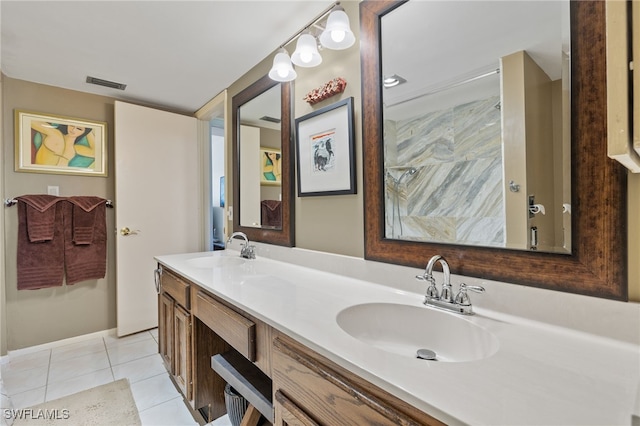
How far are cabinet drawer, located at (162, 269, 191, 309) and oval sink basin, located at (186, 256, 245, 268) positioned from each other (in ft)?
0.47

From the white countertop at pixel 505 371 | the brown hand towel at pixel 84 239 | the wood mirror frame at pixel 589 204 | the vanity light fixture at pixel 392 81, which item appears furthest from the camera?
the brown hand towel at pixel 84 239

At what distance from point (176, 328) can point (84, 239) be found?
1.51 metres

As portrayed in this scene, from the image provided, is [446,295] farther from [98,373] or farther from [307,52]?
[98,373]

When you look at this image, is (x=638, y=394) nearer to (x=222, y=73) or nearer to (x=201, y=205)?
(x=222, y=73)

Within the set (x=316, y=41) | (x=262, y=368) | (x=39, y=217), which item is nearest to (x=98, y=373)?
(x=39, y=217)

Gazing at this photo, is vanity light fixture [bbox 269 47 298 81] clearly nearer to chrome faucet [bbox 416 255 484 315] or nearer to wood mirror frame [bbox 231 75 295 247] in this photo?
wood mirror frame [bbox 231 75 295 247]

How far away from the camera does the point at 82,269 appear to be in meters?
2.54

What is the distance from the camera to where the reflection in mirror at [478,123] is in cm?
84

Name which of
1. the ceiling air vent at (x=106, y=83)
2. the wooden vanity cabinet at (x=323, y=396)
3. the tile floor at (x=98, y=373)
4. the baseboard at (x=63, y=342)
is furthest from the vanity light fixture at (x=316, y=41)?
the baseboard at (x=63, y=342)

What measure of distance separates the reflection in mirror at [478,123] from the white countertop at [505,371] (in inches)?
10.1

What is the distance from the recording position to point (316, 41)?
1.57 metres

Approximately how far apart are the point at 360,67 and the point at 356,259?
888mm

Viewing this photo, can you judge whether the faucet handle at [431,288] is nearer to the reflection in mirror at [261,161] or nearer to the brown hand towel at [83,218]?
the reflection in mirror at [261,161]

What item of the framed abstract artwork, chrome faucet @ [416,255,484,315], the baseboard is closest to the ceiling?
the framed abstract artwork
